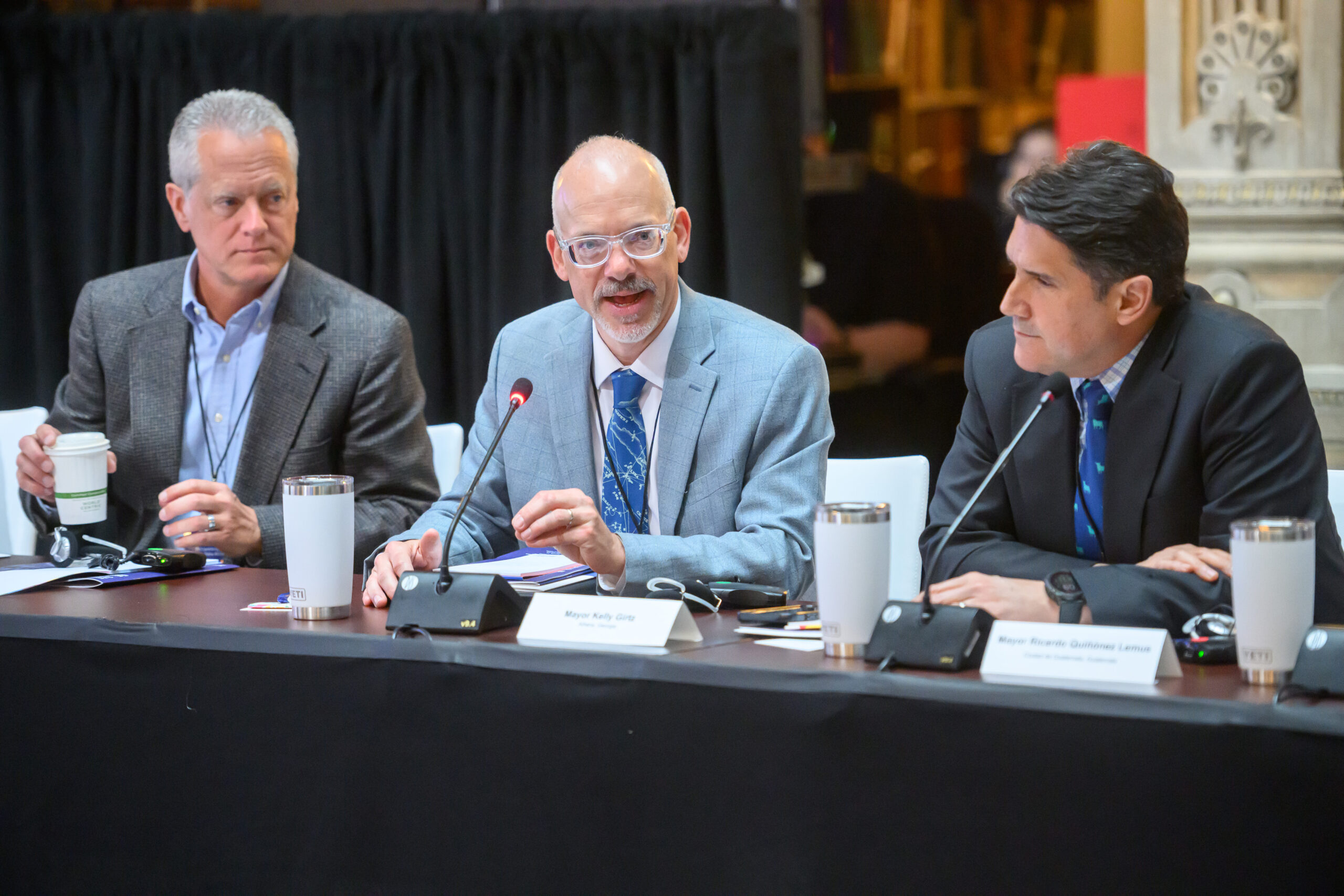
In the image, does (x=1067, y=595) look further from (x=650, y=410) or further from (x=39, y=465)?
(x=39, y=465)

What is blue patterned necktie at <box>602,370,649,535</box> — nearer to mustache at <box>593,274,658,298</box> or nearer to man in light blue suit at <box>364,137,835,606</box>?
man in light blue suit at <box>364,137,835,606</box>

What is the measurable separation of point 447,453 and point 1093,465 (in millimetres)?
1490

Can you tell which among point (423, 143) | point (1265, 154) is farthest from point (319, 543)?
point (1265, 154)

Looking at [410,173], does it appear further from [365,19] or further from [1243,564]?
[1243,564]

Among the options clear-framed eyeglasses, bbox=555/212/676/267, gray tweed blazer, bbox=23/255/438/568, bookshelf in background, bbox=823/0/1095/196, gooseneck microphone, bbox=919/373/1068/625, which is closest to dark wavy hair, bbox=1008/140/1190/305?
gooseneck microphone, bbox=919/373/1068/625

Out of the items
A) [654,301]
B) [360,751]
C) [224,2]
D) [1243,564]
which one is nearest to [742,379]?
[654,301]

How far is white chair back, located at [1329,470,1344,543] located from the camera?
2.28 m

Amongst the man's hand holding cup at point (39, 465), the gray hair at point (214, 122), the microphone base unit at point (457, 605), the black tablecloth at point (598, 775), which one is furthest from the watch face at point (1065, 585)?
the gray hair at point (214, 122)

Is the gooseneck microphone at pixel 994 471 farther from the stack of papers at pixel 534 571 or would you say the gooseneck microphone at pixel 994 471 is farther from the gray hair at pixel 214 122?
the gray hair at pixel 214 122

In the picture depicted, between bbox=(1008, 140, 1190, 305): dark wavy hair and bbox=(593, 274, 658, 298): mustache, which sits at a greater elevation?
bbox=(1008, 140, 1190, 305): dark wavy hair

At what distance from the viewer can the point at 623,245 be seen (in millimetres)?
2312

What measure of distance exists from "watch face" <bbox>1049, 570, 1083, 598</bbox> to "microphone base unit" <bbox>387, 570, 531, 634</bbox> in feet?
2.14

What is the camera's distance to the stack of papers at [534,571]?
201cm

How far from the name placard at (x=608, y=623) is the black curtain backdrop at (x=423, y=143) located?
84.4 inches
